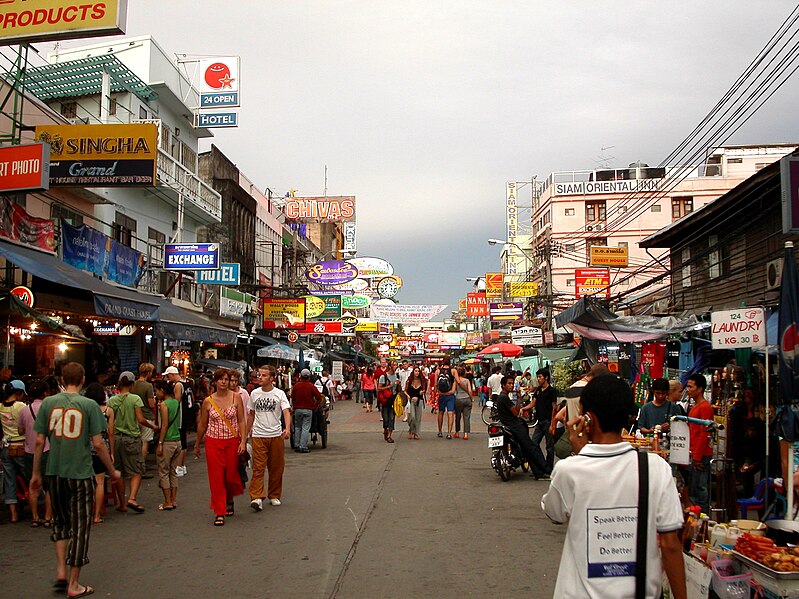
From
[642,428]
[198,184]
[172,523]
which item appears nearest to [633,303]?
[198,184]

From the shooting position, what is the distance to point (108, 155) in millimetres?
15164

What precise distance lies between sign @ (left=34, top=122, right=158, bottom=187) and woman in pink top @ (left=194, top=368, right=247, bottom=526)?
7.40m

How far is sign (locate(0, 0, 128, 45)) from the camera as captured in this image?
1134 centimetres

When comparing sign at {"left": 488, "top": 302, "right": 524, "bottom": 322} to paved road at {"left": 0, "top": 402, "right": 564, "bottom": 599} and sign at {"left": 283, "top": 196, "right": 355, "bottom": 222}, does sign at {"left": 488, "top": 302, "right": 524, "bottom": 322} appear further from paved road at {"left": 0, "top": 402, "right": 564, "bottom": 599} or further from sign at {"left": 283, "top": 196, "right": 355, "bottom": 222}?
paved road at {"left": 0, "top": 402, "right": 564, "bottom": 599}

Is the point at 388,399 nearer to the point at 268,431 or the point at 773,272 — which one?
the point at 268,431

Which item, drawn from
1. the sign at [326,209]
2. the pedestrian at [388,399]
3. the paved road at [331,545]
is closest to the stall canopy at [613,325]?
the paved road at [331,545]

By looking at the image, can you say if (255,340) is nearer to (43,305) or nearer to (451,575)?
(43,305)

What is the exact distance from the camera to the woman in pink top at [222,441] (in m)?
8.93

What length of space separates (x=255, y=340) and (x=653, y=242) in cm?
2171

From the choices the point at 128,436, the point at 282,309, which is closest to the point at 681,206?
the point at 282,309

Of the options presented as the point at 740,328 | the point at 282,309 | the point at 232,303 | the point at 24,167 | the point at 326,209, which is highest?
Result: the point at 326,209

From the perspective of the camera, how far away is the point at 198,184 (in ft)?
91.6

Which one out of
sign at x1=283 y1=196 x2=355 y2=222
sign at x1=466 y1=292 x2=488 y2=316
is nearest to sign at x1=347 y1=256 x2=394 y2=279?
sign at x1=466 y1=292 x2=488 y2=316

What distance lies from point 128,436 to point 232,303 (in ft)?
73.7
